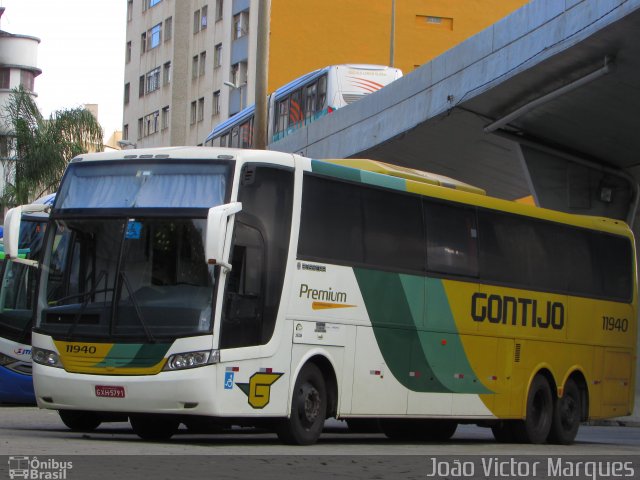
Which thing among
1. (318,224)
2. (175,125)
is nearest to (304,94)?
(318,224)

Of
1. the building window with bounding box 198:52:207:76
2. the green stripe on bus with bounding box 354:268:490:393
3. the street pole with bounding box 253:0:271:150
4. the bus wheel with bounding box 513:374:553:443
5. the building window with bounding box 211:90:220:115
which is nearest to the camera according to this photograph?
the green stripe on bus with bounding box 354:268:490:393

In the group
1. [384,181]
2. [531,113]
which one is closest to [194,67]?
[531,113]

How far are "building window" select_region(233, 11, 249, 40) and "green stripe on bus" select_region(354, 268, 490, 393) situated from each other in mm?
58187

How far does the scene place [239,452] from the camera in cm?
1216

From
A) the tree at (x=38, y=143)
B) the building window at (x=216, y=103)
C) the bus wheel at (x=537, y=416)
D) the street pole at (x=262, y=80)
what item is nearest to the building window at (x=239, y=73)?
the building window at (x=216, y=103)

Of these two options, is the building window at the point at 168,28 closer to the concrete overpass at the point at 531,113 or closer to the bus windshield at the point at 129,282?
the concrete overpass at the point at 531,113

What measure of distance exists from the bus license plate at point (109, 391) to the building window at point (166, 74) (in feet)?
234

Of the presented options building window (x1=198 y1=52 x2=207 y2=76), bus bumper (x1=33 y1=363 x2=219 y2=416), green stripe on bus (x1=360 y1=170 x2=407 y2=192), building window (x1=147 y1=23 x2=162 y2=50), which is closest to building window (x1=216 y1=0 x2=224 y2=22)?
building window (x1=198 y1=52 x2=207 y2=76)

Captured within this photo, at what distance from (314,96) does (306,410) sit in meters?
25.5

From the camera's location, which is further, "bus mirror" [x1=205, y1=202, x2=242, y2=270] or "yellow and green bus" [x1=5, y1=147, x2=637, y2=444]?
"yellow and green bus" [x1=5, y1=147, x2=637, y2=444]

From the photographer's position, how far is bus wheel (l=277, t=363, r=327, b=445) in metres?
13.6

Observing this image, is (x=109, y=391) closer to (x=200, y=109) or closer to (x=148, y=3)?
(x=200, y=109)

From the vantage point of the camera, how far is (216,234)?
12.5 m

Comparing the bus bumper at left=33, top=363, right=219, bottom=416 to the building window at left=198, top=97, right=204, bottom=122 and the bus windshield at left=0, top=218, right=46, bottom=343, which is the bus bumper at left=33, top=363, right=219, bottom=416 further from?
the building window at left=198, top=97, right=204, bottom=122
